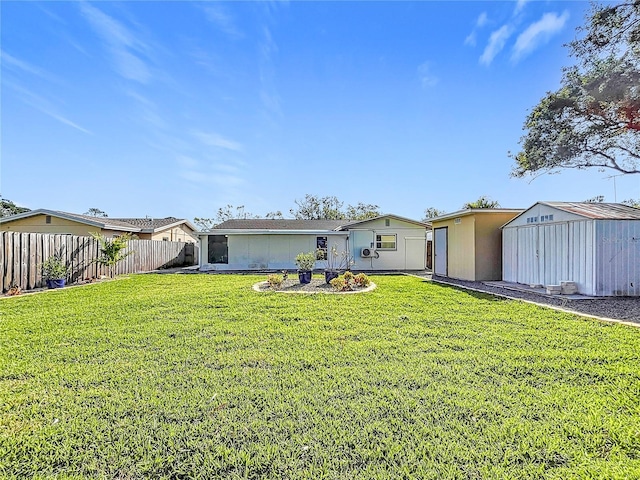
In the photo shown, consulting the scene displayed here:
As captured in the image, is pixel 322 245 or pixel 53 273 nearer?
pixel 53 273

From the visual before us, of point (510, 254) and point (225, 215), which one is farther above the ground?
point (225, 215)

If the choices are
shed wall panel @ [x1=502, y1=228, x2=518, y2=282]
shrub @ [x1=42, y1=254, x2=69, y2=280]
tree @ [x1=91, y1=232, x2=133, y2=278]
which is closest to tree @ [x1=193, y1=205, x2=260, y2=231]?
tree @ [x1=91, y1=232, x2=133, y2=278]

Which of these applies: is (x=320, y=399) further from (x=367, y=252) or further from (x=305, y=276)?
(x=367, y=252)

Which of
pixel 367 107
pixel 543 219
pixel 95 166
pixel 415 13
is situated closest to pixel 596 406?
pixel 543 219

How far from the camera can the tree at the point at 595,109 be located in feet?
35.3

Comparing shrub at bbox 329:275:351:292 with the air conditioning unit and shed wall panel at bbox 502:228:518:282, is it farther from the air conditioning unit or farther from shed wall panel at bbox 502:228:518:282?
the air conditioning unit

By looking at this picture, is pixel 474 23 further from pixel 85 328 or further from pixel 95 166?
pixel 95 166

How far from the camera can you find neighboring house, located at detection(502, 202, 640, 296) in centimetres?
872

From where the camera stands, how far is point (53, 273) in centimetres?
1162

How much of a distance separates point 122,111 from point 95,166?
7.15 m

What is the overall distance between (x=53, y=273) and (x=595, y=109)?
21.4 m

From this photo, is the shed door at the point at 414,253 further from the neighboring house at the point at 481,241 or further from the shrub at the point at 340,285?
the shrub at the point at 340,285

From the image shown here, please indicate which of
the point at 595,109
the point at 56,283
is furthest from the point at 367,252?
the point at 56,283

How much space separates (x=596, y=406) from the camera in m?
2.97
